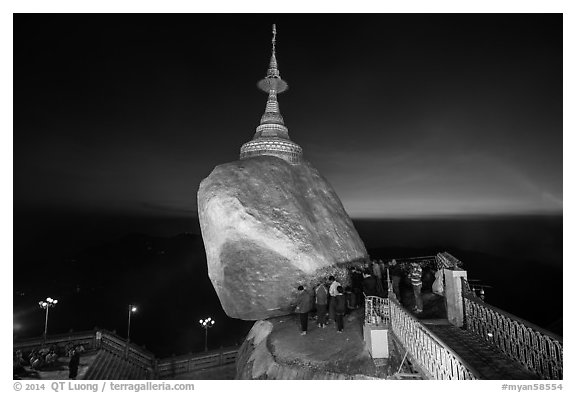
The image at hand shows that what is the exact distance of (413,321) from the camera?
6.16 metres

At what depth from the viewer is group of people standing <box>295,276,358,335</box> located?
9234 mm

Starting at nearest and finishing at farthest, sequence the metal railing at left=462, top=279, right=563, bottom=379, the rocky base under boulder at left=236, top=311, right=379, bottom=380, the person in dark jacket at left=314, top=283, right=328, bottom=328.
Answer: the metal railing at left=462, top=279, right=563, bottom=379
the rocky base under boulder at left=236, top=311, right=379, bottom=380
the person in dark jacket at left=314, top=283, right=328, bottom=328

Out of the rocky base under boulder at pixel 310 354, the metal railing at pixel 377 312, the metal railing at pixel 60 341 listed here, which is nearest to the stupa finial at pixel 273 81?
the rocky base under boulder at pixel 310 354

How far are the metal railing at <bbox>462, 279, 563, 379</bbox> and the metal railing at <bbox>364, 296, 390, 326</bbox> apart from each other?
2.18 m

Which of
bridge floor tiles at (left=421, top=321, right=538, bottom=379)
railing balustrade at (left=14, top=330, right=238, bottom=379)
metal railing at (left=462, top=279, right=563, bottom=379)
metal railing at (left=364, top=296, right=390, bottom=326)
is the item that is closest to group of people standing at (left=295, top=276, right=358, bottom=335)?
metal railing at (left=364, top=296, right=390, bottom=326)

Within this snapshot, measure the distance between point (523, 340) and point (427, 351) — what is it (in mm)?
1894

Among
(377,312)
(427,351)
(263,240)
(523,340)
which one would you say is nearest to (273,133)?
(263,240)

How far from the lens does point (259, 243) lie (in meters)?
11.9

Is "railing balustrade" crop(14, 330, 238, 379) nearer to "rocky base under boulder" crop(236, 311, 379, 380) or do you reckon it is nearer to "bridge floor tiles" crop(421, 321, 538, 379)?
"rocky base under boulder" crop(236, 311, 379, 380)

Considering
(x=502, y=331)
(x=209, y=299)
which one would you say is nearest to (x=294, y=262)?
(x=502, y=331)

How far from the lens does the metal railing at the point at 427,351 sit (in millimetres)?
4512

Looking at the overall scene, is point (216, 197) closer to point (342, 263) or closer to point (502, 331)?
point (342, 263)

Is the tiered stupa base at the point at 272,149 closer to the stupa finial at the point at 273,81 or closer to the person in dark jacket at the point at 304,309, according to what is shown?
the stupa finial at the point at 273,81

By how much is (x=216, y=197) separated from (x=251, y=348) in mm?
6566
